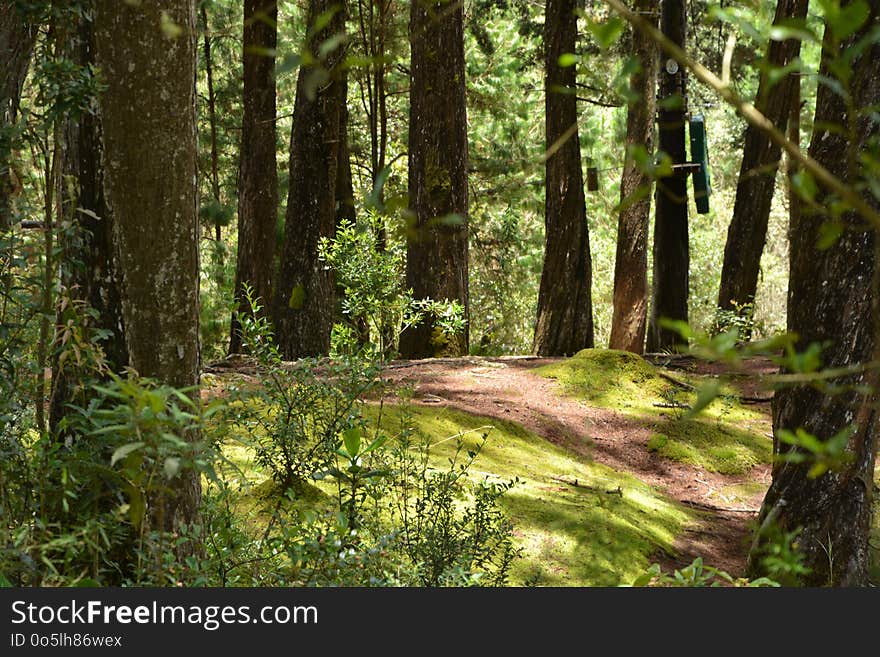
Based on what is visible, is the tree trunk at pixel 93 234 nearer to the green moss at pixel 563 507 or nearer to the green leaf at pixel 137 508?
the green moss at pixel 563 507

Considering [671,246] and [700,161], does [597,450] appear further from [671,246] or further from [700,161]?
[671,246]

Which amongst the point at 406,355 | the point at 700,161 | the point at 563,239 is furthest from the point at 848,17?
the point at 700,161

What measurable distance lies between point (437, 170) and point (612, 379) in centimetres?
332

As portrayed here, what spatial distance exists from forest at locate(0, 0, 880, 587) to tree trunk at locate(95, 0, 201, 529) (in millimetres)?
11

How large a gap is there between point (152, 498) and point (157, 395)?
1325 millimetres

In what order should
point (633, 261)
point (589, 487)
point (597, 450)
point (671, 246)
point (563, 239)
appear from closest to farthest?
point (589, 487)
point (597, 450)
point (633, 261)
point (563, 239)
point (671, 246)

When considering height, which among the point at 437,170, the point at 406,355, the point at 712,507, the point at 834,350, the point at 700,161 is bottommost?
the point at 712,507

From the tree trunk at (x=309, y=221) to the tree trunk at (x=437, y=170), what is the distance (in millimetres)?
1166

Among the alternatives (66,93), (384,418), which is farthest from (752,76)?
(66,93)

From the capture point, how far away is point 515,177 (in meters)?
24.2

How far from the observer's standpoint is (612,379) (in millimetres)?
10180

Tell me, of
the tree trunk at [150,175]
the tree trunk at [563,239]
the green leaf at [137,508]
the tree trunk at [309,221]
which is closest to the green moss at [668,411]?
the tree trunk at [563,239]

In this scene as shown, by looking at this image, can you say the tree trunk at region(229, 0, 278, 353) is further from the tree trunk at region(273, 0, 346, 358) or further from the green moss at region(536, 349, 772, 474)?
the green moss at region(536, 349, 772, 474)

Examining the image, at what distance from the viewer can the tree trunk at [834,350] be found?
4656 mm
